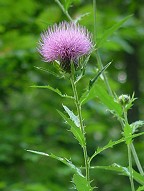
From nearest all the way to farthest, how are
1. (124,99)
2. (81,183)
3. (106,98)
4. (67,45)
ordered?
(81,183)
(67,45)
(106,98)
(124,99)

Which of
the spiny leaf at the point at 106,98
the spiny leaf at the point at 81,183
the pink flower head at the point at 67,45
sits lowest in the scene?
the spiny leaf at the point at 81,183

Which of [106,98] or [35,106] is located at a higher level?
[35,106]

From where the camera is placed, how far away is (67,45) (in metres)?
1.66

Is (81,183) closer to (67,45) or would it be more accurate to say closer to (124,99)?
(67,45)

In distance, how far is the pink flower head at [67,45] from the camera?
5.42ft

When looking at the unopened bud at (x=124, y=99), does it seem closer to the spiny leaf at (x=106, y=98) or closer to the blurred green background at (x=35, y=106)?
the spiny leaf at (x=106, y=98)

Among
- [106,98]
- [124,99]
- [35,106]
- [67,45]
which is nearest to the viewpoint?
[67,45]

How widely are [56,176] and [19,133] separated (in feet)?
1.79

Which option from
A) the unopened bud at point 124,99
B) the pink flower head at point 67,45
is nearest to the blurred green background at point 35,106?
the unopened bud at point 124,99

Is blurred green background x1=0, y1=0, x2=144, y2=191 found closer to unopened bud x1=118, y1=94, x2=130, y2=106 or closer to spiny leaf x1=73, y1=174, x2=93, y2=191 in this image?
unopened bud x1=118, y1=94, x2=130, y2=106

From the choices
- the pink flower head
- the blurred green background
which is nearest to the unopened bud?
the pink flower head

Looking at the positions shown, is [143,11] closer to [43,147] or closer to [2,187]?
[43,147]

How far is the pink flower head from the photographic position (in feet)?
5.42

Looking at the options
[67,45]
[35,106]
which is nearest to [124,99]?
[67,45]
